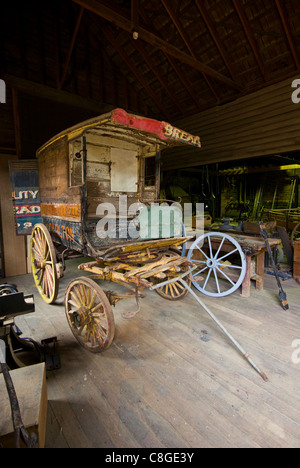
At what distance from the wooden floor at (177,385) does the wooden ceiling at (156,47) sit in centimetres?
594

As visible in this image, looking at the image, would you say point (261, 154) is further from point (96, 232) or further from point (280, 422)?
point (280, 422)

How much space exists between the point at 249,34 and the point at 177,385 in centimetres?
730

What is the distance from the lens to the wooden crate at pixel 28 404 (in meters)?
1.50

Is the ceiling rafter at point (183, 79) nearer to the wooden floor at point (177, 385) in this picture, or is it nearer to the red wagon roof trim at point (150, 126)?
the red wagon roof trim at point (150, 126)

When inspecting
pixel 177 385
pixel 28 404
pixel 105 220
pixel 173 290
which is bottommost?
pixel 177 385

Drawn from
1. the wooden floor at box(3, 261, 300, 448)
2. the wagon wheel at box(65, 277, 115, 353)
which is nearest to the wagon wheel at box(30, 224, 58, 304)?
the wooden floor at box(3, 261, 300, 448)

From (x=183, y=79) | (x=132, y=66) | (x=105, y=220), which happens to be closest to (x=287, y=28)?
(x=183, y=79)

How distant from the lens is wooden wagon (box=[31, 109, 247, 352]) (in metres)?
2.71

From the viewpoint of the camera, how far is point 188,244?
16.8ft

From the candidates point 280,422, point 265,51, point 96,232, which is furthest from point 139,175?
point 265,51

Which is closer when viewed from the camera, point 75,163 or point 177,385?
point 177,385

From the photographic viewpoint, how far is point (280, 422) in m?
1.83

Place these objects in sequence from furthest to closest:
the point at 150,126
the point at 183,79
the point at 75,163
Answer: the point at 183,79
the point at 75,163
the point at 150,126

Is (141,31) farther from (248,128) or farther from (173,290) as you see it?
(173,290)
